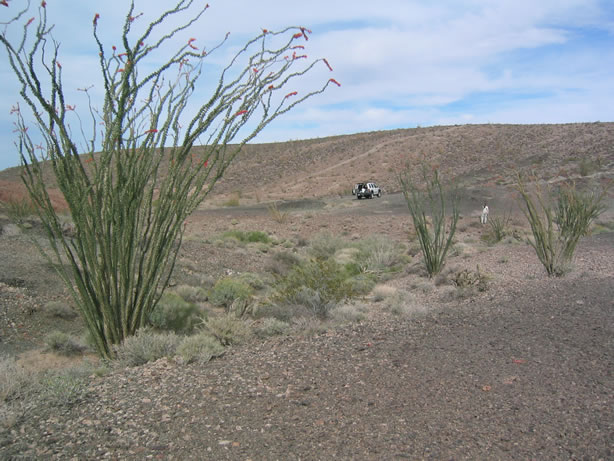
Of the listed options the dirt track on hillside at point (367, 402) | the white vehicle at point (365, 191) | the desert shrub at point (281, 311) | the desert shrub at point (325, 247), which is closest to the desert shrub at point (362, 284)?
the desert shrub at point (281, 311)

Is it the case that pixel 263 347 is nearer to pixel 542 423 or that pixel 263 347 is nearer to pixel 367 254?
pixel 542 423

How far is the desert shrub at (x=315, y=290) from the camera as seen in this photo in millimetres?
10359

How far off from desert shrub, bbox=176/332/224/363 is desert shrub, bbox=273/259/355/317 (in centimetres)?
292

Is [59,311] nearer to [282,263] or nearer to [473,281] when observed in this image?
[473,281]

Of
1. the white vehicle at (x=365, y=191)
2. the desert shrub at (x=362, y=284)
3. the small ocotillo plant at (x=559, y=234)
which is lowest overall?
the desert shrub at (x=362, y=284)

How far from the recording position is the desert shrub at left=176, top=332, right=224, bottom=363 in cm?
695

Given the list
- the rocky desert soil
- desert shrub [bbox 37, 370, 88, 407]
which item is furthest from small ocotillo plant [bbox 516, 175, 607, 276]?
desert shrub [bbox 37, 370, 88, 407]

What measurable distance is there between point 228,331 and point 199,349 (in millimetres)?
908

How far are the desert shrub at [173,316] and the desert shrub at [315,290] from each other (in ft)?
5.24

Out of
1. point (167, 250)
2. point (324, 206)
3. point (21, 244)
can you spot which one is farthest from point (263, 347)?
point (324, 206)

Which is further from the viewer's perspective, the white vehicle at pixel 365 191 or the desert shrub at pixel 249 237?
the white vehicle at pixel 365 191

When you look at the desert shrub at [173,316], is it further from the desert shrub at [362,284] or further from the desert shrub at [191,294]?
the desert shrub at [362,284]

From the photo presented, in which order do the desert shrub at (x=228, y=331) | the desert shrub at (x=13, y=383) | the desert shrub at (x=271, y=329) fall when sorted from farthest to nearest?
1. the desert shrub at (x=271, y=329)
2. the desert shrub at (x=228, y=331)
3. the desert shrub at (x=13, y=383)

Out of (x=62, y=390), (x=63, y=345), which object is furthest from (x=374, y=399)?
(x=63, y=345)
